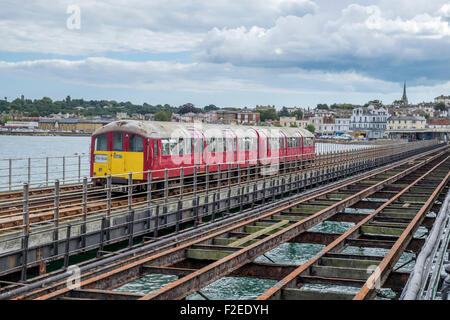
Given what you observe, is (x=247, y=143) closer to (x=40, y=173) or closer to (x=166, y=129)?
(x=166, y=129)

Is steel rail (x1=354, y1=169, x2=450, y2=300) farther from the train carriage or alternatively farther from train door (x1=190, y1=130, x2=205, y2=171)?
train door (x1=190, y1=130, x2=205, y2=171)

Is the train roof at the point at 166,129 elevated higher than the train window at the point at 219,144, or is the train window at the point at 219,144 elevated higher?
the train roof at the point at 166,129

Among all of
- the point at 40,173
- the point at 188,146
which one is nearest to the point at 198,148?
the point at 188,146

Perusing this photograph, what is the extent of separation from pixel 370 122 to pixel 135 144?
567 feet

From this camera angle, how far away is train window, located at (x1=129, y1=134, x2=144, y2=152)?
20781 millimetres

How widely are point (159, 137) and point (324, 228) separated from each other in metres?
10.1

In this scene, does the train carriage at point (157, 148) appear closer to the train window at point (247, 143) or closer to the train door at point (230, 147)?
the train door at point (230, 147)

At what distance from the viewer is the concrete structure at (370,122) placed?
18338 cm

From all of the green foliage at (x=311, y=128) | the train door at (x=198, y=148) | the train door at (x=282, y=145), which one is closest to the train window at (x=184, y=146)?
the train door at (x=198, y=148)

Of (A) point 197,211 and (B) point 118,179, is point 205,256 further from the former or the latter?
(B) point 118,179

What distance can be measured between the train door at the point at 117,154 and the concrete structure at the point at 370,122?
16697 centimetres

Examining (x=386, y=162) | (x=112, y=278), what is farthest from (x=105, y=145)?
(x=386, y=162)

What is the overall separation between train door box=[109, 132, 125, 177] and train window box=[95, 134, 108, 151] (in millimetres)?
354

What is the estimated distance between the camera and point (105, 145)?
70.0 ft
